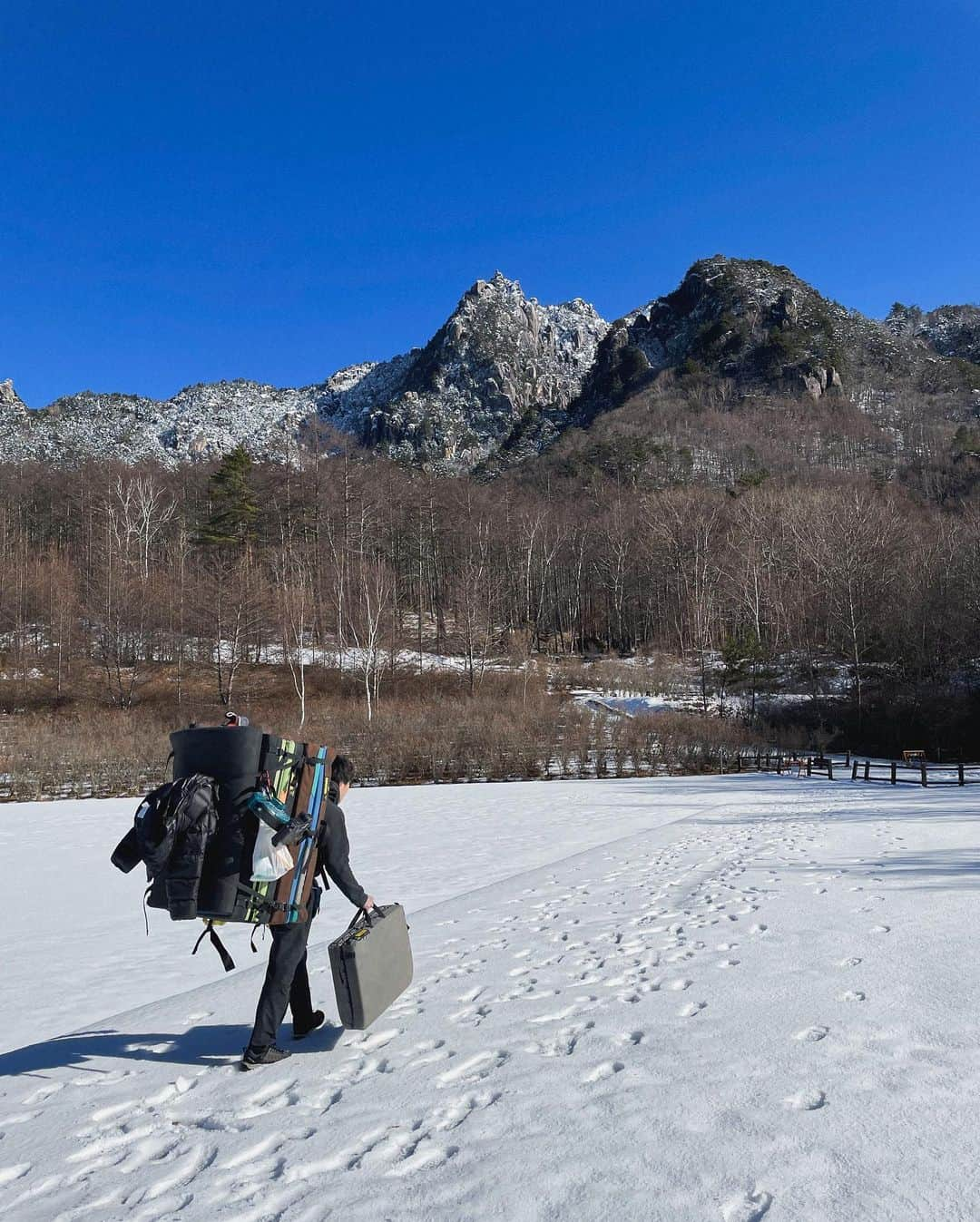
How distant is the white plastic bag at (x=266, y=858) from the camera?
3.54 m

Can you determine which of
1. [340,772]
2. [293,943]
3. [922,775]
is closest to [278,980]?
[293,943]

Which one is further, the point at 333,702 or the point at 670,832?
the point at 333,702

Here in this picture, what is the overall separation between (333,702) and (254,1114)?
111ft

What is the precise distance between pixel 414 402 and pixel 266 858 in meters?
132

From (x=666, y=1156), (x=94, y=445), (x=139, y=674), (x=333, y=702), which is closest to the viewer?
(x=666, y=1156)

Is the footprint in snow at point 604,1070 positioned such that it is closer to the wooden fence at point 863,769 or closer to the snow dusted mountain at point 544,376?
the wooden fence at point 863,769

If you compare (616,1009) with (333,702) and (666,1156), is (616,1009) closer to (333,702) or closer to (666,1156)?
(666,1156)

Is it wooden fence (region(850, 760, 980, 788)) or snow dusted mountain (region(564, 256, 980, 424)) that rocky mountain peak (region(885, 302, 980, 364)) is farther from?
wooden fence (region(850, 760, 980, 788))

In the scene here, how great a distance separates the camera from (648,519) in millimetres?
56469

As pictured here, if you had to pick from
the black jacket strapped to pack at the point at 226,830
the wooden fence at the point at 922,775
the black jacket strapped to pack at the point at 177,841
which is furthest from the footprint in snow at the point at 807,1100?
the wooden fence at the point at 922,775

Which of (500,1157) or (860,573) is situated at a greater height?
(860,573)

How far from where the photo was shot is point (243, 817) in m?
3.60

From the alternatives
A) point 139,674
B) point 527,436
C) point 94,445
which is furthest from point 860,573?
point 94,445

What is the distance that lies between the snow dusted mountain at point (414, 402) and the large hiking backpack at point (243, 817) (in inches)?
4133
